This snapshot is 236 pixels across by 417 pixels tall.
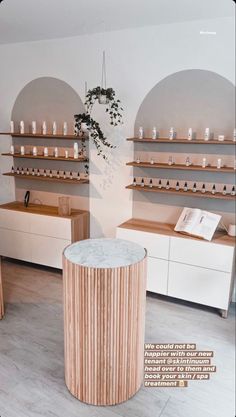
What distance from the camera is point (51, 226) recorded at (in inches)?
127

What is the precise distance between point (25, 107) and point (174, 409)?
304 cm

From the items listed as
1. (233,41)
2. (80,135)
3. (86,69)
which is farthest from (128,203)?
(233,41)

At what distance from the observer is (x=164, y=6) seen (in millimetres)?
1885

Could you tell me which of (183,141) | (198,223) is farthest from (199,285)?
(183,141)

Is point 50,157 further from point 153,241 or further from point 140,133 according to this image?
point 153,241

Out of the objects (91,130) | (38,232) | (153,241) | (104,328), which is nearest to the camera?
(104,328)

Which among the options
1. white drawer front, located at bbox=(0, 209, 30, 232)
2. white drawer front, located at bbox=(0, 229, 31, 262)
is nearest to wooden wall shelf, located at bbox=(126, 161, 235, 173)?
white drawer front, located at bbox=(0, 209, 30, 232)

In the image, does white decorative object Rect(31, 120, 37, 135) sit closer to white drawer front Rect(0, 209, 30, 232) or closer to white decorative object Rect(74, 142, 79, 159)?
white decorative object Rect(74, 142, 79, 159)

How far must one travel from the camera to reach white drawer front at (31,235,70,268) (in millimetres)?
3250

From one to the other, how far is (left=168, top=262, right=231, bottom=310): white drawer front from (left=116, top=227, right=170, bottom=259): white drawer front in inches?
5.1

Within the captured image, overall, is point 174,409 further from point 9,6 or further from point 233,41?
point 9,6

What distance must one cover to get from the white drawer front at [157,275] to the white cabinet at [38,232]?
2.84 ft

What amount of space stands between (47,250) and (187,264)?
1437 millimetres

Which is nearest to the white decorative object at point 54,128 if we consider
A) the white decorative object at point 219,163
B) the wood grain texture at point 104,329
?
the white decorative object at point 219,163
